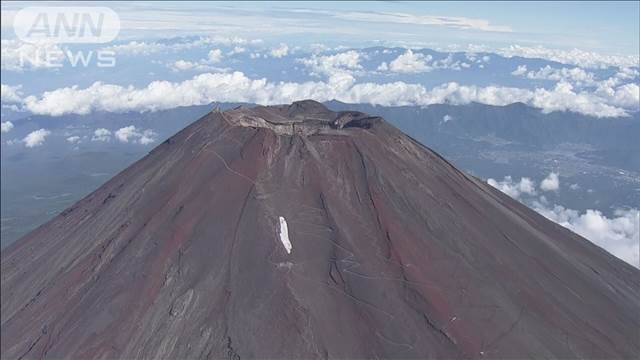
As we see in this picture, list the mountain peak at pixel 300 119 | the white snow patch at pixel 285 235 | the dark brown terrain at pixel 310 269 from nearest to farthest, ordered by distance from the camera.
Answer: the dark brown terrain at pixel 310 269
the white snow patch at pixel 285 235
the mountain peak at pixel 300 119

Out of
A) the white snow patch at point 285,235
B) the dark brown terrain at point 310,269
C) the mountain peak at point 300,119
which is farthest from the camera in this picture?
the mountain peak at point 300,119

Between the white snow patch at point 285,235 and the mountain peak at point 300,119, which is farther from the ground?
the mountain peak at point 300,119

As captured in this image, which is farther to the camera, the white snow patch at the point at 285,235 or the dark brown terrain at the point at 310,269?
the white snow patch at the point at 285,235

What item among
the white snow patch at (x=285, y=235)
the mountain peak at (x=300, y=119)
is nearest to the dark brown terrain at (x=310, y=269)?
the white snow patch at (x=285, y=235)

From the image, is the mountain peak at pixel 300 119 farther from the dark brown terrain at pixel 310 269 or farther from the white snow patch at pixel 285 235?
the white snow patch at pixel 285 235

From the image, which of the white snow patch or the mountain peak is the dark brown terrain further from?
the mountain peak

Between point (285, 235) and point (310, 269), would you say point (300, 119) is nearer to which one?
point (285, 235)
